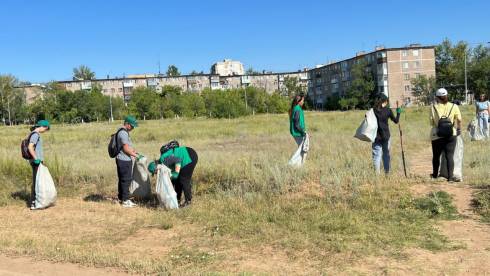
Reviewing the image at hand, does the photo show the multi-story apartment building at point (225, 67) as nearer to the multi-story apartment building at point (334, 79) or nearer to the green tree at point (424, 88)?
the multi-story apartment building at point (334, 79)

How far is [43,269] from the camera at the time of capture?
18.4 ft

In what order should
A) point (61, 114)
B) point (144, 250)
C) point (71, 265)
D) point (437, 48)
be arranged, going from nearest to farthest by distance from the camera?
1. point (71, 265)
2. point (144, 250)
3. point (61, 114)
4. point (437, 48)

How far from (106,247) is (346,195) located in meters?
3.62

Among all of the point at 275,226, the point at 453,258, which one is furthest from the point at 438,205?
the point at 275,226

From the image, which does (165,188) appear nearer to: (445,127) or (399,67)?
(445,127)

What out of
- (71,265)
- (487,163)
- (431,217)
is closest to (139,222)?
(71,265)

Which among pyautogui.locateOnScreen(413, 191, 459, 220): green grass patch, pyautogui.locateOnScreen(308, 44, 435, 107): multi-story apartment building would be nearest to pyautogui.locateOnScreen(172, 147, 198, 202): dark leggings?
pyautogui.locateOnScreen(413, 191, 459, 220): green grass patch

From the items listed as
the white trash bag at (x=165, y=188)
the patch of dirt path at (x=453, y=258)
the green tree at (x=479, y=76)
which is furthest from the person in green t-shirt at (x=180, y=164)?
the green tree at (x=479, y=76)

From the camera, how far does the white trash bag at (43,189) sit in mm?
9016

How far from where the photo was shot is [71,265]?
568cm

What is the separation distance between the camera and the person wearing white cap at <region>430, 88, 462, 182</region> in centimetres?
812

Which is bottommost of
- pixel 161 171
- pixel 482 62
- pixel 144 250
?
pixel 144 250

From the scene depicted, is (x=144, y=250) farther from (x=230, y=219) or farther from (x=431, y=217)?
(x=431, y=217)

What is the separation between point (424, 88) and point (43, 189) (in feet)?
264
